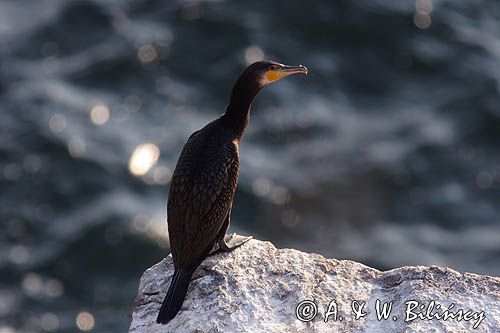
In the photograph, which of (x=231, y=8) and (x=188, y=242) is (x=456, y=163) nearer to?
(x=231, y=8)

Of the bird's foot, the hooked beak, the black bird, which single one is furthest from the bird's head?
the bird's foot

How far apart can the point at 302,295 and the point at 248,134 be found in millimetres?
8552

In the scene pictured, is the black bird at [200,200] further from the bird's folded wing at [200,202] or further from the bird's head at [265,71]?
the bird's head at [265,71]

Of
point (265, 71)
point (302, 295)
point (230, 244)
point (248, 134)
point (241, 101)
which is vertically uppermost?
point (248, 134)

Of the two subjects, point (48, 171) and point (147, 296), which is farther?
point (48, 171)

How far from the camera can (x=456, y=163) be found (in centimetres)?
1455

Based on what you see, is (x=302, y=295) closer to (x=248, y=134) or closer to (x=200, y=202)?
(x=200, y=202)

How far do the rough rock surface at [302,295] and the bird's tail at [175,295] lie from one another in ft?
0.18

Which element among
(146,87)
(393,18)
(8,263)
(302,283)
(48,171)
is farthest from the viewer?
(393,18)

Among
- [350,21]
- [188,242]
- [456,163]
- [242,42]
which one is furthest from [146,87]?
[188,242]

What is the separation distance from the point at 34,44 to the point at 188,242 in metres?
10.6

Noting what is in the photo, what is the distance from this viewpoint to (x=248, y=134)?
14.8 m

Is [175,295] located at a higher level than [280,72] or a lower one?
lower

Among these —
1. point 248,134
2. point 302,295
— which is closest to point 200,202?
point 302,295
